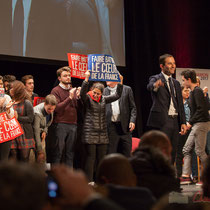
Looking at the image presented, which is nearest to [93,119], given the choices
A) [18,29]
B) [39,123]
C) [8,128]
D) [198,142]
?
[39,123]

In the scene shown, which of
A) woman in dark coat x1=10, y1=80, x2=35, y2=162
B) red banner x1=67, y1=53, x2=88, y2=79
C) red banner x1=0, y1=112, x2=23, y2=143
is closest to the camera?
red banner x1=0, y1=112, x2=23, y2=143

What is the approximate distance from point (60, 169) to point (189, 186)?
14.2 feet

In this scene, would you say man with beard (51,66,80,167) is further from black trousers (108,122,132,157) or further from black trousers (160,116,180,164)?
black trousers (160,116,180,164)

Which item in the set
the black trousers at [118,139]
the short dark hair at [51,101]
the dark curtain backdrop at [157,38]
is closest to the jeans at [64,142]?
the short dark hair at [51,101]

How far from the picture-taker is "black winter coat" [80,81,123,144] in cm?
528

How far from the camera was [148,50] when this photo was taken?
9.00 m

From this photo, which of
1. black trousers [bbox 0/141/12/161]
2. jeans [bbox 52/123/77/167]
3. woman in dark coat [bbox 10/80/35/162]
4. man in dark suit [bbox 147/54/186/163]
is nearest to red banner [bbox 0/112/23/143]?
black trousers [bbox 0/141/12/161]

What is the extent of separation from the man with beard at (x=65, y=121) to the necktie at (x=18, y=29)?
1730 millimetres

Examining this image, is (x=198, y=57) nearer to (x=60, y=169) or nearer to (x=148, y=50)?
(x=148, y=50)

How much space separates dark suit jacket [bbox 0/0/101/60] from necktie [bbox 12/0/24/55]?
0.27 feet

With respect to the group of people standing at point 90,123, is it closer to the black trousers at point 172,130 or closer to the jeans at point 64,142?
the jeans at point 64,142

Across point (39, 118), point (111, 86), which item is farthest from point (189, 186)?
point (39, 118)

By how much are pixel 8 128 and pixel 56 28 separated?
3.37 m

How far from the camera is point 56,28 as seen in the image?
751 centimetres
